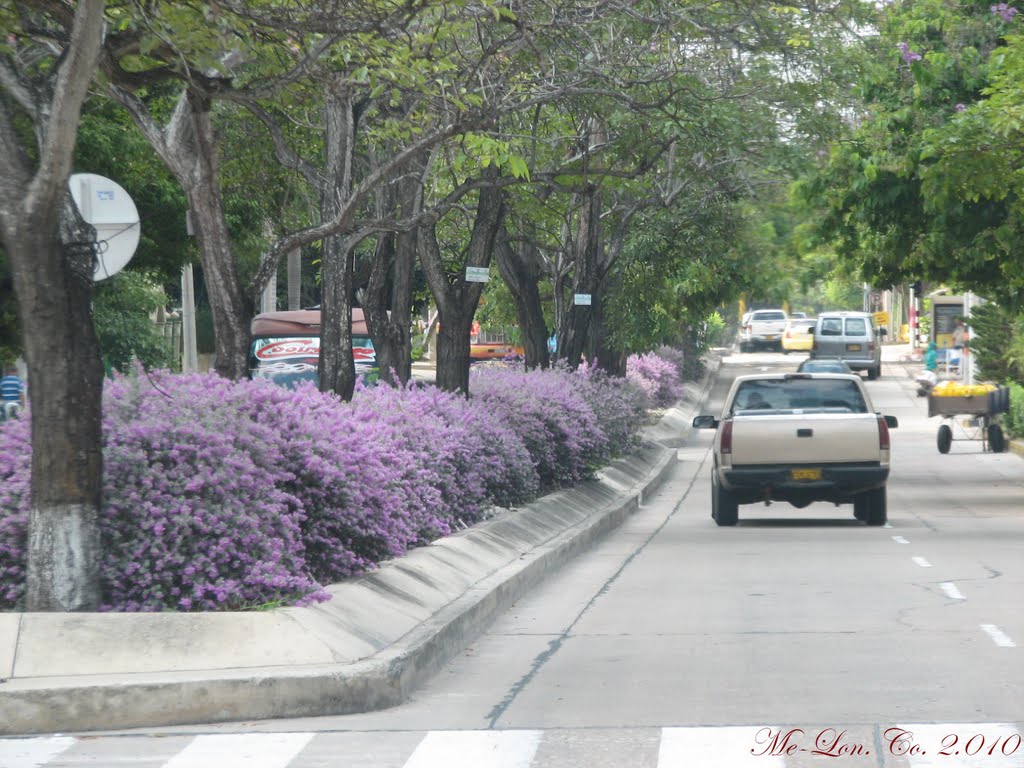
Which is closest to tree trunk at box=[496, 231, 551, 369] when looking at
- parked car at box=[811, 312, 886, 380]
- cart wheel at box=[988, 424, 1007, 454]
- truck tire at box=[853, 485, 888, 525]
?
truck tire at box=[853, 485, 888, 525]

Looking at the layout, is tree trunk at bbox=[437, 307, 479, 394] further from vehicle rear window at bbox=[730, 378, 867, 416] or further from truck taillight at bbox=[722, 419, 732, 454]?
vehicle rear window at bbox=[730, 378, 867, 416]

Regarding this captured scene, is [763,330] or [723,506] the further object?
[763,330]

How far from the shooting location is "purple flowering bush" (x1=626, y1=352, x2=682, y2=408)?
4909cm

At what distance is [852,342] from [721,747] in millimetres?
59875

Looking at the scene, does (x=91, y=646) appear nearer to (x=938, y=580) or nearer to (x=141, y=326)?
(x=938, y=580)

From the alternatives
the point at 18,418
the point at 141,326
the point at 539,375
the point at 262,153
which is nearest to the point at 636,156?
Answer: the point at 539,375

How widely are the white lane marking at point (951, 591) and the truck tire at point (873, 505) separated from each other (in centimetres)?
737

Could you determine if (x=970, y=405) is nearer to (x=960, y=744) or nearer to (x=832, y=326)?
(x=960, y=744)

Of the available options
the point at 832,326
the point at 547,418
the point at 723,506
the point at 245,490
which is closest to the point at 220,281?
the point at 245,490

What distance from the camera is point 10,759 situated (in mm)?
8039

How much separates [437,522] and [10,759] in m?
7.14

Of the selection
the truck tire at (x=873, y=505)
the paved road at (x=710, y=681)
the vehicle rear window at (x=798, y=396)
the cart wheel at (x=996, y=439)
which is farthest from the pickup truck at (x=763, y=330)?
the paved road at (x=710, y=681)

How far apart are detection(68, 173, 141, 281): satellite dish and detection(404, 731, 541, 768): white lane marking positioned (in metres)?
3.91

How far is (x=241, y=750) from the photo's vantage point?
8.21 meters
